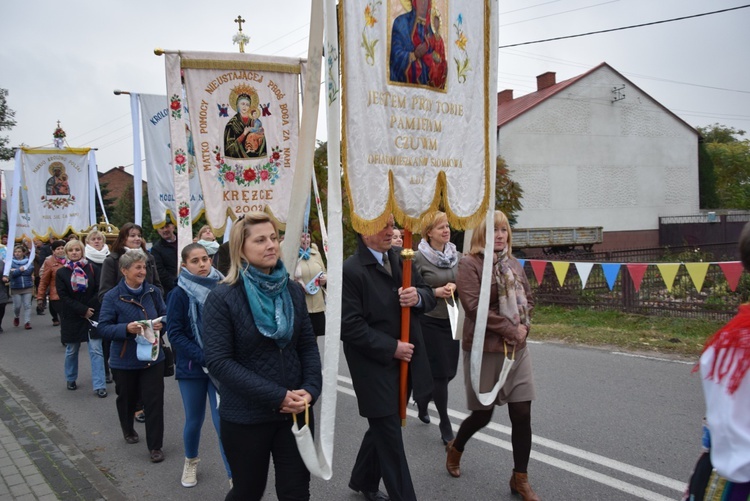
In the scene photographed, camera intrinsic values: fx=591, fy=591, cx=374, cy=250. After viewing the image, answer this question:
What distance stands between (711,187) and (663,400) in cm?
3652

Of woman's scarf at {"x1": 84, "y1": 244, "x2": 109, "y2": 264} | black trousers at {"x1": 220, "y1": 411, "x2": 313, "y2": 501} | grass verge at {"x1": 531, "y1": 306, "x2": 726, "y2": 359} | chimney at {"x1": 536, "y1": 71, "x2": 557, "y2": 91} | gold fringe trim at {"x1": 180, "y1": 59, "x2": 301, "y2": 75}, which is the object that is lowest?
grass verge at {"x1": 531, "y1": 306, "x2": 726, "y2": 359}

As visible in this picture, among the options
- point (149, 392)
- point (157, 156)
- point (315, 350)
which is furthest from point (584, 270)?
point (315, 350)

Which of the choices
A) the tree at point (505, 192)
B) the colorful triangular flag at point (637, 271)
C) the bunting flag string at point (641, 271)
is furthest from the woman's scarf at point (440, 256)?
the tree at point (505, 192)

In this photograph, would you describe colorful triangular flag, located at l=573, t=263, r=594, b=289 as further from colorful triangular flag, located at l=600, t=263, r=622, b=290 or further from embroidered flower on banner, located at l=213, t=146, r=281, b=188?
embroidered flower on banner, located at l=213, t=146, r=281, b=188

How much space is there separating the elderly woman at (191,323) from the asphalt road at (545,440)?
0.75 m

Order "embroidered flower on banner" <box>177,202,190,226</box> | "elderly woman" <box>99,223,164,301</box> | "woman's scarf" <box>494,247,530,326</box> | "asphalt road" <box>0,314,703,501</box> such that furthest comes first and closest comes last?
"elderly woman" <box>99,223,164,301</box>
"embroidered flower on banner" <box>177,202,190,226</box>
"asphalt road" <box>0,314,703,501</box>
"woman's scarf" <box>494,247,530,326</box>

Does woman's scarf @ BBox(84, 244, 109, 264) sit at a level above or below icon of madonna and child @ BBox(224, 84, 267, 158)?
below

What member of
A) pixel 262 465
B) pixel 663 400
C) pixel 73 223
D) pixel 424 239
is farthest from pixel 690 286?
pixel 73 223

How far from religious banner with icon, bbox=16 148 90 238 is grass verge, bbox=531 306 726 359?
369 inches

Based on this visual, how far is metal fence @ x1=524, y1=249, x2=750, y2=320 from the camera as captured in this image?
9609 millimetres

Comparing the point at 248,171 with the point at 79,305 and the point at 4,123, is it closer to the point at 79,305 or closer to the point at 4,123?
the point at 79,305

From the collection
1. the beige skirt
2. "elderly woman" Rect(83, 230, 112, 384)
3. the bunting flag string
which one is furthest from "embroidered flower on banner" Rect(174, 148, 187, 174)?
the bunting flag string

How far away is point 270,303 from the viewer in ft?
9.58

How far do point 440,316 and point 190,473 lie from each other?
7.73 feet
